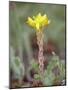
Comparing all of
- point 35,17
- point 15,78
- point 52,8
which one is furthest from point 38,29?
point 15,78

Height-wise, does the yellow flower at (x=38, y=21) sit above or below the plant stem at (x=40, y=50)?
above

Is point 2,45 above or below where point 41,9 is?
below

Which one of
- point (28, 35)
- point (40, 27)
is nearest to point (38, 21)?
point (40, 27)

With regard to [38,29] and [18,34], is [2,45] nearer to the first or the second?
[18,34]

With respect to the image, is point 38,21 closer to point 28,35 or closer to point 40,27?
point 40,27
